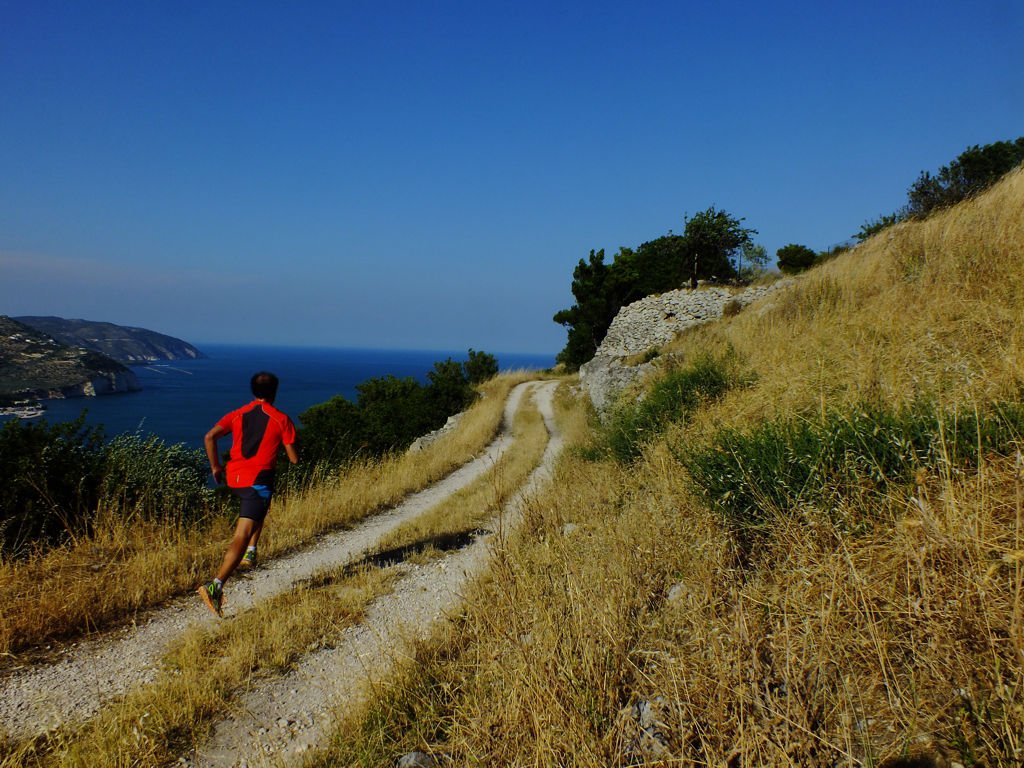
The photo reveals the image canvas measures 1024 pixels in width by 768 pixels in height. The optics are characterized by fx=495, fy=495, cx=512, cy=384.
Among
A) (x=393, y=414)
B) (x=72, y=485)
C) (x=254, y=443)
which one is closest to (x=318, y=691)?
(x=254, y=443)

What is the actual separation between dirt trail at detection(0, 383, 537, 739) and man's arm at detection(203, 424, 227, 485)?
1447 mm

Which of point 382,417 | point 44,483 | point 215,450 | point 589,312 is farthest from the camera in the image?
point 589,312

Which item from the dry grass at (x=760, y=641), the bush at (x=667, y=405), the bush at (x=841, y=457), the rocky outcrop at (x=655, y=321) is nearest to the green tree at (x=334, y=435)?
the bush at (x=667, y=405)

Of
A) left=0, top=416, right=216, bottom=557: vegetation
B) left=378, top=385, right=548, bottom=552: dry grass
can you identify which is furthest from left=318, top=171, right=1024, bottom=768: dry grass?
left=0, top=416, right=216, bottom=557: vegetation

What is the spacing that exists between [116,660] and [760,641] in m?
5.12

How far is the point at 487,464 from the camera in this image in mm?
14469

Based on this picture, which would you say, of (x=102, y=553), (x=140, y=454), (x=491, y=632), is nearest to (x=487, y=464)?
(x=140, y=454)

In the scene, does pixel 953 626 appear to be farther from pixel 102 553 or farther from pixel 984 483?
pixel 102 553

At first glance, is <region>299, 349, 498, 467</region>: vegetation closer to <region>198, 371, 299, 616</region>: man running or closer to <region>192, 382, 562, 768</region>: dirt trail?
<region>198, 371, 299, 616</region>: man running

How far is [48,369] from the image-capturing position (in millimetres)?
73875

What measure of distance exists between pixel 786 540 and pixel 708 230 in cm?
2937

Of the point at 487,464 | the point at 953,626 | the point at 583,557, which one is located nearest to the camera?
the point at 953,626

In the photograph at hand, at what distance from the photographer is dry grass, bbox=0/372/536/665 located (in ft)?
15.1

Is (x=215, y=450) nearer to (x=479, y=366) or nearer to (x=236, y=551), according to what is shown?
(x=236, y=551)
